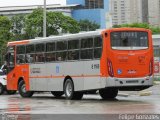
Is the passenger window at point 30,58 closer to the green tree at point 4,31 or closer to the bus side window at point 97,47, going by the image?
the bus side window at point 97,47

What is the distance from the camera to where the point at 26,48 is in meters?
28.3

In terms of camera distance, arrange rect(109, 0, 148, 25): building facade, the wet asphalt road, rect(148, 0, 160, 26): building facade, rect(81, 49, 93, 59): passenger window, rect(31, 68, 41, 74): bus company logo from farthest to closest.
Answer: rect(109, 0, 148, 25): building facade
rect(148, 0, 160, 26): building facade
rect(31, 68, 41, 74): bus company logo
rect(81, 49, 93, 59): passenger window
the wet asphalt road

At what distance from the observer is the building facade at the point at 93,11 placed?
156 metres

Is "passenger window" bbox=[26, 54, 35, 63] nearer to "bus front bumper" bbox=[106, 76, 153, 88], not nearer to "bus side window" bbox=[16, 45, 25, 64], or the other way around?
"bus side window" bbox=[16, 45, 25, 64]

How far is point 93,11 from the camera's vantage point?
15888 cm

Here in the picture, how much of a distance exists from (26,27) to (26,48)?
67791 millimetres

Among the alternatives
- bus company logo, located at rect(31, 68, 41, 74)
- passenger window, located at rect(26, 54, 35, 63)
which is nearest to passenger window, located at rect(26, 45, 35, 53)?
passenger window, located at rect(26, 54, 35, 63)

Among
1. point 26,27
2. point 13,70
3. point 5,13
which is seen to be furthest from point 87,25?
point 13,70

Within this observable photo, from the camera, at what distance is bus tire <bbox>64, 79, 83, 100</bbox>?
24.7 m

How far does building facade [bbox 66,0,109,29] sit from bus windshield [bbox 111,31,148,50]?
429 ft

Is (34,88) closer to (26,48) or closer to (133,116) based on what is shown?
(26,48)

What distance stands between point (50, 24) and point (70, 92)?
70744 millimetres

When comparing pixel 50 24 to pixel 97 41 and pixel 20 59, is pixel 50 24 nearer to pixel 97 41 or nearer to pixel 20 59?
pixel 20 59

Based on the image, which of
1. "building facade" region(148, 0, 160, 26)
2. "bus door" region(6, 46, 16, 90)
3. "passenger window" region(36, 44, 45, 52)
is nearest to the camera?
"passenger window" region(36, 44, 45, 52)
